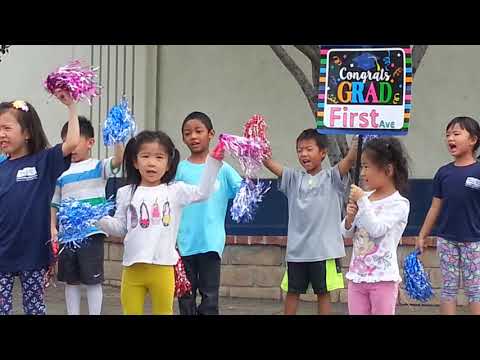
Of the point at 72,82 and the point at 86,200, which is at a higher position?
the point at 72,82

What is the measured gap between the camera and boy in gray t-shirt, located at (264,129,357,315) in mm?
6047

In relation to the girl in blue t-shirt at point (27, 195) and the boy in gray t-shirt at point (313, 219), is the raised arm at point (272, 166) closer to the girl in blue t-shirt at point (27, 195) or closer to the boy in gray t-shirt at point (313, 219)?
the boy in gray t-shirt at point (313, 219)

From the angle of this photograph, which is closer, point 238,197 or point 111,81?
Result: point 238,197

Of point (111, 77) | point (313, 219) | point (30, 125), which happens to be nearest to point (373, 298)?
point (313, 219)

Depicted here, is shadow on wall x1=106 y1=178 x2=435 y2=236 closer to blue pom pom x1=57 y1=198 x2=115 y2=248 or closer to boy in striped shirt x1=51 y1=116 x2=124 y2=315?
boy in striped shirt x1=51 y1=116 x2=124 y2=315

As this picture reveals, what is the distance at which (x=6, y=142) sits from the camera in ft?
18.0

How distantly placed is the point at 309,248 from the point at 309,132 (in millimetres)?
781

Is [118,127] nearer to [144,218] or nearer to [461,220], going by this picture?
[144,218]

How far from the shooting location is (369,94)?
564 cm

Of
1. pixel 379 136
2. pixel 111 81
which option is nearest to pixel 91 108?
pixel 111 81

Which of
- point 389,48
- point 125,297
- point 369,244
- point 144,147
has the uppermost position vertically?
point 389,48

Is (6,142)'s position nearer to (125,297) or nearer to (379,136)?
(125,297)

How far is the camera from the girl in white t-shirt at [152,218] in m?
5.46

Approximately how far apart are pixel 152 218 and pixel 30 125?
94 centimetres
